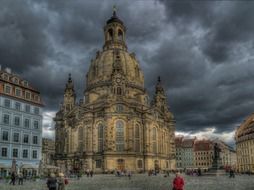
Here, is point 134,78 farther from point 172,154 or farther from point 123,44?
point 172,154

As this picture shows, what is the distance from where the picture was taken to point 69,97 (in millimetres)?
122500

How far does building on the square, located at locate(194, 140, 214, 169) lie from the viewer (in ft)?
536

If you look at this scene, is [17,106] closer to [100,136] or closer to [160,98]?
[100,136]

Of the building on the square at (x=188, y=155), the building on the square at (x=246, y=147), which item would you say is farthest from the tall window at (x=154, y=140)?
the building on the square at (x=188, y=155)

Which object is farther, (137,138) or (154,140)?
(154,140)

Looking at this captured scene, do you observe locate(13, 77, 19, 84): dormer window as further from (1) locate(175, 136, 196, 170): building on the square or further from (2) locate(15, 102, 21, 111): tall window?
(1) locate(175, 136, 196, 170): building on the square

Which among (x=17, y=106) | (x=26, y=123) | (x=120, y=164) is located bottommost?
(x=120, y=164)

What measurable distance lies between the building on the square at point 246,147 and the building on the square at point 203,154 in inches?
1588

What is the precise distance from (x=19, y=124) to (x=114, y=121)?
137ft

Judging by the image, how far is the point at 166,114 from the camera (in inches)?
4931

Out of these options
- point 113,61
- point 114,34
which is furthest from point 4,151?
point 114,34

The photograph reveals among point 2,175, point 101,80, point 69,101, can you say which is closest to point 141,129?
point 101,80

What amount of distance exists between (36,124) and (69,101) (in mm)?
58199

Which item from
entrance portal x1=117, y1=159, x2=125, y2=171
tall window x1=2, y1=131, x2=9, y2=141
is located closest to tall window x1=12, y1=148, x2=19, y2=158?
tall window x1=2, y1=131, x2=9, y2=141
